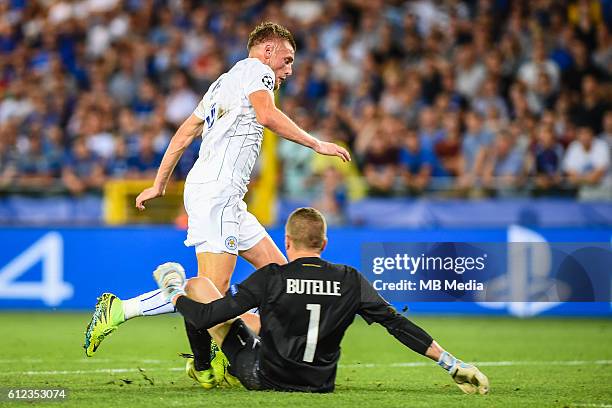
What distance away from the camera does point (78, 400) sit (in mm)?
6473

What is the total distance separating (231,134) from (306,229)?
1.11m

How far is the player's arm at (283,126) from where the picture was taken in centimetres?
663

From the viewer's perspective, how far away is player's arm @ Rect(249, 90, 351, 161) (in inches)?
261

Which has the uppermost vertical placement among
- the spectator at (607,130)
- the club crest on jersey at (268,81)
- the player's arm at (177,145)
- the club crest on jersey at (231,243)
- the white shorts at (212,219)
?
the spectator at (607,130)

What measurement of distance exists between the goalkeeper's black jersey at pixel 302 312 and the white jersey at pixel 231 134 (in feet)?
2.99

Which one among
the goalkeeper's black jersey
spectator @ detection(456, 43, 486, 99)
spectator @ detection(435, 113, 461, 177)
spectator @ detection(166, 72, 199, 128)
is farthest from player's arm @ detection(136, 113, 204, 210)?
spectator @ detection(166, 72, 199, 128)

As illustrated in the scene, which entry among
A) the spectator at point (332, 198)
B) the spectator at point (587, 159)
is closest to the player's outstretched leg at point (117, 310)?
the spectator at point (332, 198)

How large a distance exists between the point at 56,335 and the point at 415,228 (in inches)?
202

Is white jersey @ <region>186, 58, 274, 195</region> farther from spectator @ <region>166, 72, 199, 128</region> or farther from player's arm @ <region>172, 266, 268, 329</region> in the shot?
spectator @ <region>166, 72, 199, 128</region>

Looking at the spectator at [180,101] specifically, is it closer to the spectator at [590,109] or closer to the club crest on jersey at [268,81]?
the spectator at [590,109]

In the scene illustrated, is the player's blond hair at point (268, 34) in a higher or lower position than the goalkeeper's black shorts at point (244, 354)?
higher

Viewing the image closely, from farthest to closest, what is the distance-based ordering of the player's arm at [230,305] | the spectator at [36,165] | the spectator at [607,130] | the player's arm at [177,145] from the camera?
the spectator at [36,165] → the spectator at [607,130] → the player's arm at [177,145] → the player's arm at [230,305]

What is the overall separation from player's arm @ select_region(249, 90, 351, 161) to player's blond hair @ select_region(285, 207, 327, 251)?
44 cm

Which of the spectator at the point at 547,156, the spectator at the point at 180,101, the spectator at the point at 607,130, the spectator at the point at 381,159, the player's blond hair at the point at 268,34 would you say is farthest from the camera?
the spectator at the point at 180,101
